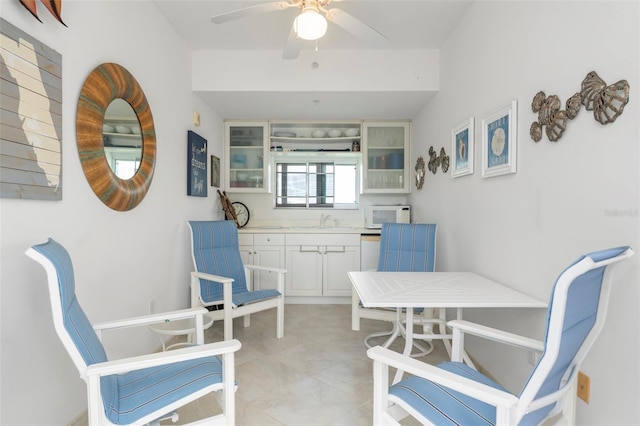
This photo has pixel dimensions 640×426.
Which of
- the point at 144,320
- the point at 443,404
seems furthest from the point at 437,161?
→ the point at 144,320

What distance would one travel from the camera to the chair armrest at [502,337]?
121 centimetres

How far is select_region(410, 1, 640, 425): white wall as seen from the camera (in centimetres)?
115

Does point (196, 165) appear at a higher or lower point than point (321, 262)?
higher

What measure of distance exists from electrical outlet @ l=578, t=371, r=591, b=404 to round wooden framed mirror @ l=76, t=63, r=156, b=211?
252cm

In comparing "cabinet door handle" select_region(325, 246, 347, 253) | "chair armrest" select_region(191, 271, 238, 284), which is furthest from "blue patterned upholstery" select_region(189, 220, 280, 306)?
"cabinet door handle" select_region(325, 246, 347, 253)

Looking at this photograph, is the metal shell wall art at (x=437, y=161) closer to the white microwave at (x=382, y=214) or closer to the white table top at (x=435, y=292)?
the white microwave at (x=382, y=214)

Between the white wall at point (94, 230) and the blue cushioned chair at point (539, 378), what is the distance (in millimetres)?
1458

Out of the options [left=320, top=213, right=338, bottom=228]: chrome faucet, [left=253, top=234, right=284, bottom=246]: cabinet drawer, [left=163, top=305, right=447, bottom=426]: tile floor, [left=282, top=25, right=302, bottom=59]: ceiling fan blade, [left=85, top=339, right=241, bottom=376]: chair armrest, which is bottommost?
[left=163, top=305, right=447, bottom=426]: tile floor

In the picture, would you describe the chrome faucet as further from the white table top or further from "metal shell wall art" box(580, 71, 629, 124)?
"metal shell wall art" box(580, 71, 629, 124)

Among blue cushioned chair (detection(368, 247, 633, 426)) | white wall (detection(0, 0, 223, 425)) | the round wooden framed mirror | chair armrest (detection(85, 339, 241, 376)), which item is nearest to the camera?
blue cushioned chair (detection(368, 247, 633, 426))

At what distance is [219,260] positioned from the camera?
293 centimetres

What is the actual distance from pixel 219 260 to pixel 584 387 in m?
2.60

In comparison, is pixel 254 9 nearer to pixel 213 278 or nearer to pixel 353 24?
pixel 353 24

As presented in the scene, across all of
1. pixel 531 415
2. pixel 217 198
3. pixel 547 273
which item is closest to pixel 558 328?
pixel 531 415
